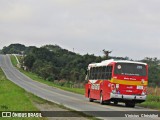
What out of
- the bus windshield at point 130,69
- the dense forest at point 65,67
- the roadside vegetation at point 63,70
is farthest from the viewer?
the dense forest at point 65,67

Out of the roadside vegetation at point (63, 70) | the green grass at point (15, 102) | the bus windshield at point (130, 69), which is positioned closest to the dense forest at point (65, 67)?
the roadside vegetation at point (63, 70)

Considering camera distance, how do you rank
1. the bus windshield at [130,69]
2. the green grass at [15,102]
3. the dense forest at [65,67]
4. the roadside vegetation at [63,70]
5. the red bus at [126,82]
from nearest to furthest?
the green grass at [15,102] < the red bus at [126,82] < the bus windshield at [130,69] < the roadside vegetation at [63,70] < the dense forest at [65,67]

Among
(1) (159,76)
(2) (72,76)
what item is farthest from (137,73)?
(2) (72,76)

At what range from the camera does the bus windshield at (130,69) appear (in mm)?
29406

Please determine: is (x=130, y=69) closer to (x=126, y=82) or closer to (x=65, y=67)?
(x=126, y=82)

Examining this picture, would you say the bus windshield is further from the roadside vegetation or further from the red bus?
the roadside vegetation

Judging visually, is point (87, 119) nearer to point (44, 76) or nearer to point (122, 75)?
point (122, 75)

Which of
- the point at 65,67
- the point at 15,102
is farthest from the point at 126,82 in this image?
the point at 65,67

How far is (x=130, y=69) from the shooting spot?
29594mm

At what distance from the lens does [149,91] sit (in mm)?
42406

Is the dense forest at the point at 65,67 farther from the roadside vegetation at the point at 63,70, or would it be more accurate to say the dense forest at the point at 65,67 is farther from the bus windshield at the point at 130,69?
the bus windshield at the point at 130,69

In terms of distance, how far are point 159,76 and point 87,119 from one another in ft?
192

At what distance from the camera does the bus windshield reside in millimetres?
29406

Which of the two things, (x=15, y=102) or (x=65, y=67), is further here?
(x=65, y=67)
